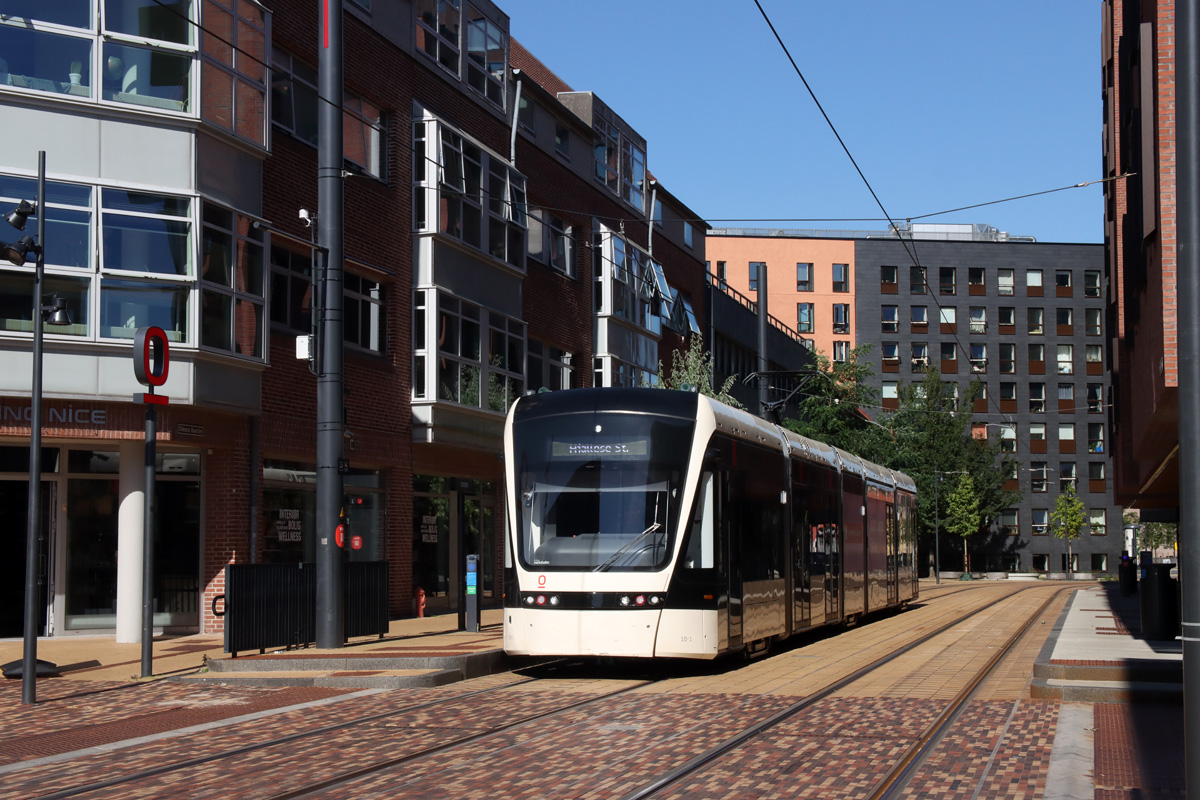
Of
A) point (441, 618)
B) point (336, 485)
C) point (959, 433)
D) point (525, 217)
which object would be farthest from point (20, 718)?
point (959, 433)

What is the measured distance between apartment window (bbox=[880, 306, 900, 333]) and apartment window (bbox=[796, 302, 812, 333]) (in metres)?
5.17

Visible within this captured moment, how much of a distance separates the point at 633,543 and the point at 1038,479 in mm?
83468

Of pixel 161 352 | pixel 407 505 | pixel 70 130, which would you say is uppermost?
pixel 70 130

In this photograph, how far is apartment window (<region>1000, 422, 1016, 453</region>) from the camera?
9256 centimetres

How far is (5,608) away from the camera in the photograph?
1989 cm

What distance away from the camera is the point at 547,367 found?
33.8 m

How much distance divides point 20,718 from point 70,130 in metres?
→ 9.39

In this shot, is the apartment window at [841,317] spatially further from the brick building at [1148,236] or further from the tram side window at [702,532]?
the tram side window at [702,532]

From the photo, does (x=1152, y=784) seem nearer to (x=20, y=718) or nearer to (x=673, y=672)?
(x=673, y=672)

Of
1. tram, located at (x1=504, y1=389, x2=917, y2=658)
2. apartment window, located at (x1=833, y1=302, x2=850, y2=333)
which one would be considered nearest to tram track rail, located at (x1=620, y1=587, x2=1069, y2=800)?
tram, located at (x1=504, y1=389, x2=917, y2=658)

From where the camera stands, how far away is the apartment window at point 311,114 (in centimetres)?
2259

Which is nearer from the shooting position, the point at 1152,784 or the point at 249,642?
the point at 1152,784

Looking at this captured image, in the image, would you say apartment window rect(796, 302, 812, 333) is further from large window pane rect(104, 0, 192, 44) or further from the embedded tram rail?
the embedded tram rail

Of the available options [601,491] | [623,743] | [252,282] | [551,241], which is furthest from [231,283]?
[551,241]
